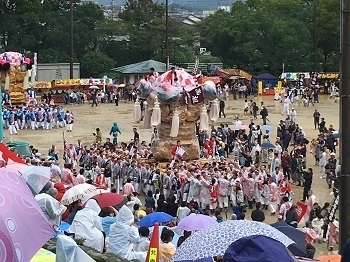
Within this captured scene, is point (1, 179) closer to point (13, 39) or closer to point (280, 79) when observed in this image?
point (280, 79)

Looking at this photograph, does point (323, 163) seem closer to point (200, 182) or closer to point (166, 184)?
point (200, 182)

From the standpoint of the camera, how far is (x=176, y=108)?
19500 millimetres

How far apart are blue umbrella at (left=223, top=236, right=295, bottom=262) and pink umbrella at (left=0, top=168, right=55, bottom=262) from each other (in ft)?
5.64

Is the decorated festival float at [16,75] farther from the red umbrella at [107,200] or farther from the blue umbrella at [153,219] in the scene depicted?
the blue umbrella at [153,219]

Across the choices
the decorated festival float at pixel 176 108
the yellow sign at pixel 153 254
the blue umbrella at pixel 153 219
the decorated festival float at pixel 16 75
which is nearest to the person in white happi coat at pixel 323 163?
the decorated festival float at pixel 176 108

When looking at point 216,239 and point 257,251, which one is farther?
point 216,239

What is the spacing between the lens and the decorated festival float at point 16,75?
1303 inches

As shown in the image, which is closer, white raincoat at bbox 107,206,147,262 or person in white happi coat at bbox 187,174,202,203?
white raincoat at bbox 107,206,147,262

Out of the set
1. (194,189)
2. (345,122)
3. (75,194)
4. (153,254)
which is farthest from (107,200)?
(345,122)

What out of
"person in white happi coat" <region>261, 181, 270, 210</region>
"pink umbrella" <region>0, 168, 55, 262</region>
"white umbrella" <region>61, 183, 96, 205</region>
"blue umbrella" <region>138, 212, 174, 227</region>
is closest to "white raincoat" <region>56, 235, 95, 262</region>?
"pink umbrella" <region>0, 168, 55, 262</region>

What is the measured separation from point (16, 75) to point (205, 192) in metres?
19.3

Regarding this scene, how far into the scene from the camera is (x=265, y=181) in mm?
16688

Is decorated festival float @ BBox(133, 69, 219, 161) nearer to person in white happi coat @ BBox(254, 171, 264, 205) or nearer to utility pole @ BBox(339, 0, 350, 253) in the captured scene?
person in white happi coat @ BBox(254, 171, 264, 205)

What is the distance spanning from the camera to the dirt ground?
905 inches
